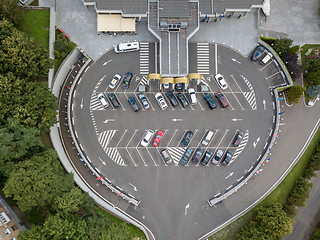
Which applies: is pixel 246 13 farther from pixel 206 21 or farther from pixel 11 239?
pixel 11 239

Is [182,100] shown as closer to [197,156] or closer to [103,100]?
[197,156]

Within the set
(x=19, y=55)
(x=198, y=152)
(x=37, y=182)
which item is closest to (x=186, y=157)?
(x=198, y=152)

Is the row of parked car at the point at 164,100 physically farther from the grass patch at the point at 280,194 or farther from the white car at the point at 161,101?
the grass patch at the point at 280,194

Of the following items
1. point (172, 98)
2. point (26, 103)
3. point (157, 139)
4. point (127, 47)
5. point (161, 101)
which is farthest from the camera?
point (127, 47)

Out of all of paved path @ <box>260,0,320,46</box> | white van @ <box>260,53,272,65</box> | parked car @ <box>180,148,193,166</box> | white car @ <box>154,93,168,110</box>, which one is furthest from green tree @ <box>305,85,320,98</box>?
white car @ <box>154,93,168,110</box>

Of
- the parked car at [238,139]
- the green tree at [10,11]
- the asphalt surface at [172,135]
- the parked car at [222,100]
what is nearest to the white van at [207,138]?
the asphalt surface at [172,135]
